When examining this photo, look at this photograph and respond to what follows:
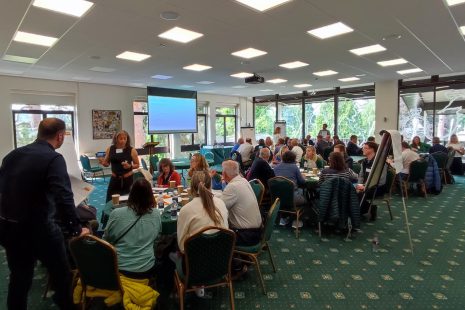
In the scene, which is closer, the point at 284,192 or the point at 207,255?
the point at 207,255

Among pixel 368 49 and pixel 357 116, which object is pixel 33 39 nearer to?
pixel 368 49

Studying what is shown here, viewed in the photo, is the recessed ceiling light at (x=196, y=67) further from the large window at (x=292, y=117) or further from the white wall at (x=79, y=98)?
the large window at (x=292, y=117)

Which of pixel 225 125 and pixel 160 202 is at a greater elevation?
pixel 225 125

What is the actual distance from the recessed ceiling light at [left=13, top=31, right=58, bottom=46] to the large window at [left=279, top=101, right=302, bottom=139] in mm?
10204

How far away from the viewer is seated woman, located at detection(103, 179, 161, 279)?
84.7 inches

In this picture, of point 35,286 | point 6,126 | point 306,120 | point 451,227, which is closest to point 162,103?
point 6,126

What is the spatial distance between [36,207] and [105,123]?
865cm

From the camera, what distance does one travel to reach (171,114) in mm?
10617

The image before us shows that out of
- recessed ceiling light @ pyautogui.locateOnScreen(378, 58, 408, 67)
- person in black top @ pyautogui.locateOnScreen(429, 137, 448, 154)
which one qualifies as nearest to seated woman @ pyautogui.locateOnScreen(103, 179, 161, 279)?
recessed ceiling light @ pyautogui.locateOnScreen(378, 58, 408, 67)

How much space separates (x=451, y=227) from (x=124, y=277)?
183 inches

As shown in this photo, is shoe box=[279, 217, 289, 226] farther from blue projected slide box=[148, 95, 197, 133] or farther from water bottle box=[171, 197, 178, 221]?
blue projected slide box=[148, 95, 197, 133]

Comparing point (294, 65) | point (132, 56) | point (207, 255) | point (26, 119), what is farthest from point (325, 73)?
point (26, 119)

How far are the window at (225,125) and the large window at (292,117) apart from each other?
232 centimetres

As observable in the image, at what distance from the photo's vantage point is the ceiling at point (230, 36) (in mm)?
3730
